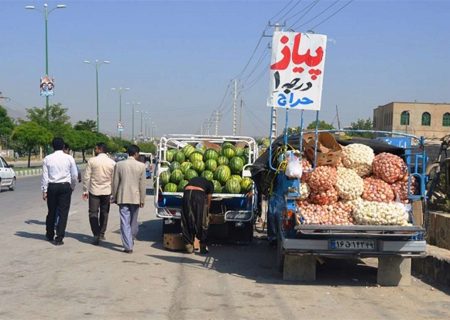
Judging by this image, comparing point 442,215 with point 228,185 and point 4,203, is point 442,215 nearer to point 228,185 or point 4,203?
point 228,185

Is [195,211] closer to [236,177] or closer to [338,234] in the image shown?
[236,177]

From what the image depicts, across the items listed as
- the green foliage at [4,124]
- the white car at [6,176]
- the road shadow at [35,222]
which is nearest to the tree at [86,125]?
the green foliage at [4,124]

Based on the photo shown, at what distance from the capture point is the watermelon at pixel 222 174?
11938 millimetres

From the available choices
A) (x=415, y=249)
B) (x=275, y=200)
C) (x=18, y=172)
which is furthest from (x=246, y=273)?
(x=18, y=172)

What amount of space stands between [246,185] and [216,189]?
60 cm

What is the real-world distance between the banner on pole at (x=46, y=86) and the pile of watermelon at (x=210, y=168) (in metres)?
32.3

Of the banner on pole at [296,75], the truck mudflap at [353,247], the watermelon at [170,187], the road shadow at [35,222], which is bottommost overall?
the road shadow at [35,222]

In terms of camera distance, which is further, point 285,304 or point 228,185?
point 228,185

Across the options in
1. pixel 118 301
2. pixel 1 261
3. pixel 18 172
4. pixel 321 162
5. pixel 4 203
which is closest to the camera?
pixel 118 301

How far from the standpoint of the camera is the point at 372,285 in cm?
845

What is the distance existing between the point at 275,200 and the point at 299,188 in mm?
1752

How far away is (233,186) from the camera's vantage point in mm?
11688

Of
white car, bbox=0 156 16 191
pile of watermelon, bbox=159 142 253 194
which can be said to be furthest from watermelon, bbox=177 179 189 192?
white car, bbox=0 156 16 191

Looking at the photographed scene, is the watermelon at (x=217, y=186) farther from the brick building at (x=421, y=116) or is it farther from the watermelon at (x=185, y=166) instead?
the brick building at (x=421, y=116)
